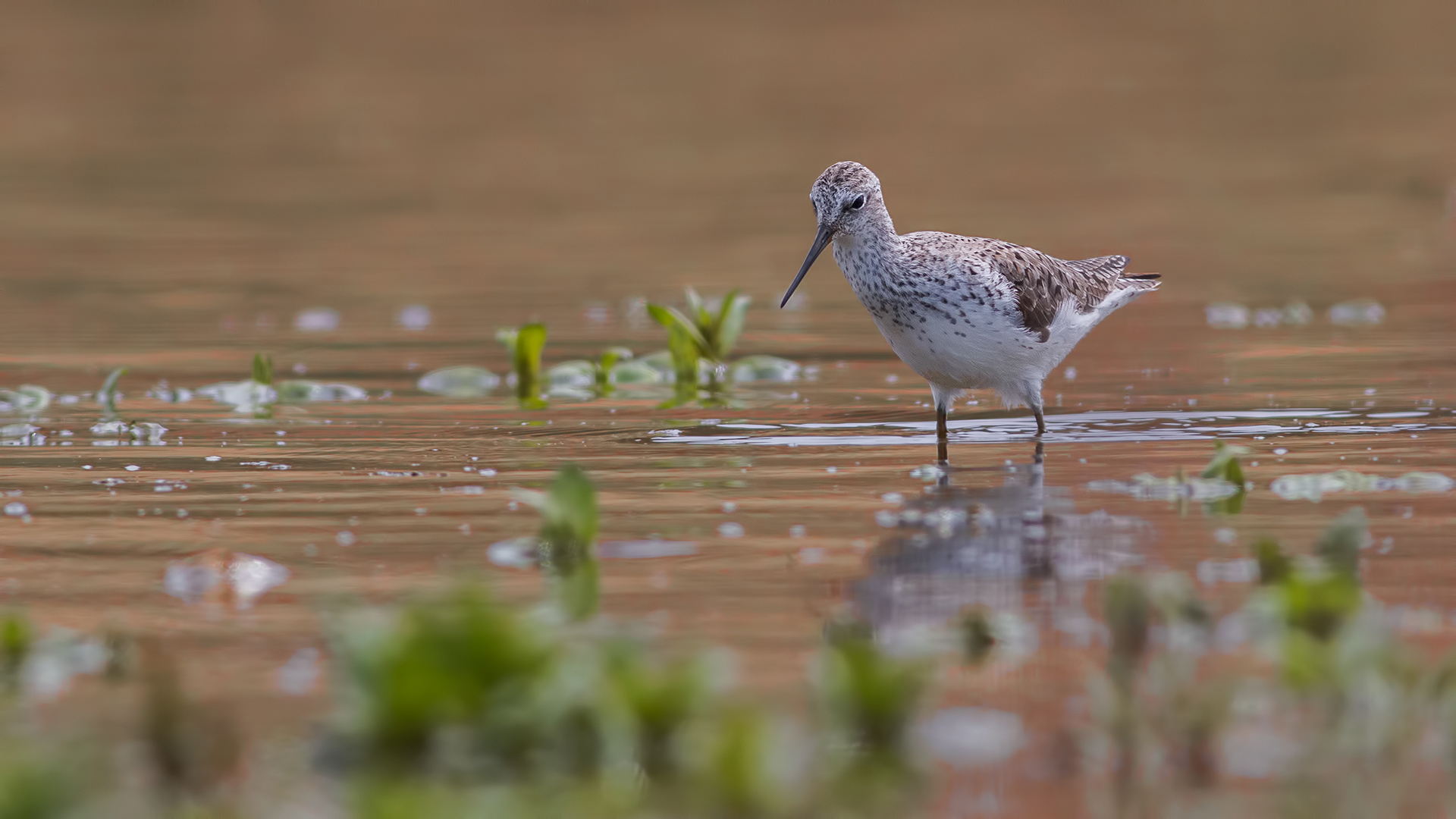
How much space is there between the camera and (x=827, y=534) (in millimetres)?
7375

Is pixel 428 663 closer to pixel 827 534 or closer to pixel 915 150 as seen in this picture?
pixel 827 534

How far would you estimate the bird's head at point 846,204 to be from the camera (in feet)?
32.2

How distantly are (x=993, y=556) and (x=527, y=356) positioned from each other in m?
5.24

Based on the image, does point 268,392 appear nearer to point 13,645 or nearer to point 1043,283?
point 1043,283

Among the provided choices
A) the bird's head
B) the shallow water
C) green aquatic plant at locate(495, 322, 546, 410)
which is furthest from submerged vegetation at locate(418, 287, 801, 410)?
the bird's head

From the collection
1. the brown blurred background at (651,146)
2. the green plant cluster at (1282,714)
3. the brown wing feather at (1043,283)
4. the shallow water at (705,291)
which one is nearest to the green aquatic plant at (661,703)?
the shallow water at (705,291)

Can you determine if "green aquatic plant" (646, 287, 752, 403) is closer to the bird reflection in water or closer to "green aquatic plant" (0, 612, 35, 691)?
the bird reflection in water

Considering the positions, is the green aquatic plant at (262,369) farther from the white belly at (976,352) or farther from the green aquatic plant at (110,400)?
the white belly at (976,352)

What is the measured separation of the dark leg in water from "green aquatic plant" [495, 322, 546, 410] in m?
2.57

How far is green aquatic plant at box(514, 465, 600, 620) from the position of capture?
6609 millimetres

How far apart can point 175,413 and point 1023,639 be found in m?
6.40

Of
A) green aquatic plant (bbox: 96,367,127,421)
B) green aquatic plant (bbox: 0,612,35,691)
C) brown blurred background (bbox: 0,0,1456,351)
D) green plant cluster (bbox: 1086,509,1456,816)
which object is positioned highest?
brown blurred background (bbox: 0,0,1456,351)

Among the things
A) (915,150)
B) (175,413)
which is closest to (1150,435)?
(175,413)

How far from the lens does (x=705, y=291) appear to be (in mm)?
15266
